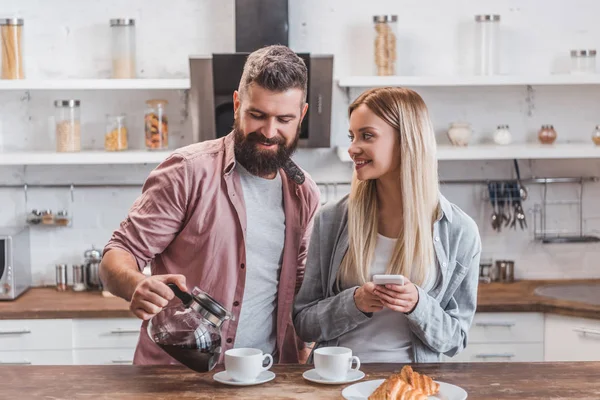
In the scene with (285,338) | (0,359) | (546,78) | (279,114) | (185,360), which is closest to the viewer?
(185,360)

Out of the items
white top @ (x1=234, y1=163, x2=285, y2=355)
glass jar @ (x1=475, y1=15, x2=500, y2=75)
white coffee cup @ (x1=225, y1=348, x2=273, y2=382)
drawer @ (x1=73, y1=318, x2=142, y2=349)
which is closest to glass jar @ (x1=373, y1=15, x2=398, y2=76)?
glass jar @ (x1=475, y1=15, x2=500, y2=75)

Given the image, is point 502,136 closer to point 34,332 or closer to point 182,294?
point 34,332

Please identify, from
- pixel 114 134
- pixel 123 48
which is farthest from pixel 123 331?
pixel 123 48

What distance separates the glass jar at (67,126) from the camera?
432 cm

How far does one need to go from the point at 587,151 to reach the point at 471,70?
0.71 m

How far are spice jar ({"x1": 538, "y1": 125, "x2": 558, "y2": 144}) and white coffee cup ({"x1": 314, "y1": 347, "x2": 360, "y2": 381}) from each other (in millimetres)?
2541

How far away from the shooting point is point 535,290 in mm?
4352

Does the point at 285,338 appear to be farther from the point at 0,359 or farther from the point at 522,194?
the point at 522,194

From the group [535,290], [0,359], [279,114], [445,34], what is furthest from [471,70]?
[0,359]

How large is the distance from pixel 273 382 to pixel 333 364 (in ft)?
0.54

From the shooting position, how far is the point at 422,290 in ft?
7.93

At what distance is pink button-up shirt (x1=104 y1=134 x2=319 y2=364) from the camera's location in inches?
102

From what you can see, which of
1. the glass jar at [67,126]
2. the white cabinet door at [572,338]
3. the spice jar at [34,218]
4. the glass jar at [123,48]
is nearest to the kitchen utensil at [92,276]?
the spice jar at [34,218]

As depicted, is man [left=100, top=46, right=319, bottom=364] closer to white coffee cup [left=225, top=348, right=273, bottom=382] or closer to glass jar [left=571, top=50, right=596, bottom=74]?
white coffee cup [left=225, top=348, right=273, bottom=382]
